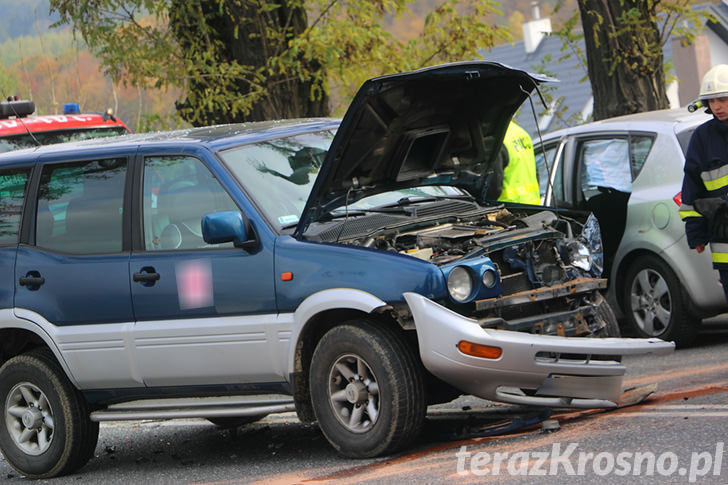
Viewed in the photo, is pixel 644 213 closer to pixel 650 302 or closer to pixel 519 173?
pixel 650 302

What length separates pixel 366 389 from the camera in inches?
242

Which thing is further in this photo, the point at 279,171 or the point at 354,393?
the point at 279,171

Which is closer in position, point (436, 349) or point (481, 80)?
point (436, 349)

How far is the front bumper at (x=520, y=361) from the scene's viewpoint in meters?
5.84

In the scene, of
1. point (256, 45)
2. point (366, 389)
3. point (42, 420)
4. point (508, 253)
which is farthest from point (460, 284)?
point (256, 45)

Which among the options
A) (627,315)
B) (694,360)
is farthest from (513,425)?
(627,315)

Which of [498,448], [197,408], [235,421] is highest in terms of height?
[197,408]

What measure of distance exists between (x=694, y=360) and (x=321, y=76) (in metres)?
6.64

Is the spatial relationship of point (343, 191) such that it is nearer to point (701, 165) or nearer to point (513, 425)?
point (513, 425)

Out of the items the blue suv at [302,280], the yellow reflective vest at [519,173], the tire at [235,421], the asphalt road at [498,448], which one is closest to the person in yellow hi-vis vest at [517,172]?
the yellow reflective vest at [519,173]

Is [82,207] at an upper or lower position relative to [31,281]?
upper

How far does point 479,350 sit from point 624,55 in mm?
7826

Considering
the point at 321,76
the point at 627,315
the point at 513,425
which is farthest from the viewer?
the point at 321,76

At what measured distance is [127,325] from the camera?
22.3 feet
